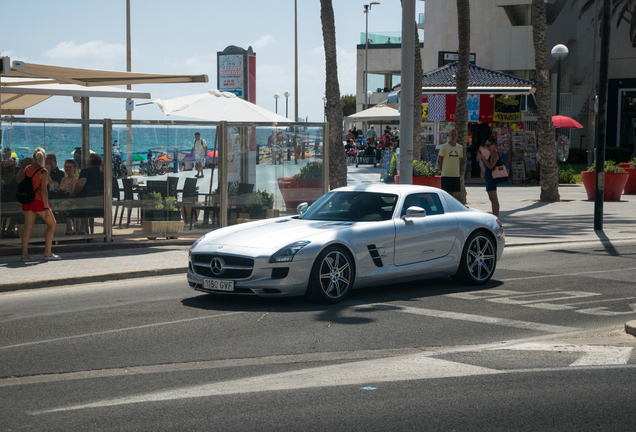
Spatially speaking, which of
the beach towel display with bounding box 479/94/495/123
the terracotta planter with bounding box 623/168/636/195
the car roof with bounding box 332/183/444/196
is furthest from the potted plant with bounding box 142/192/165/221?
the beach towel display with bounding box 479/94/495/123

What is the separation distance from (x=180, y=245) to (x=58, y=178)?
258cm

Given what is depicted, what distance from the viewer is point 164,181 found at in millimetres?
14711

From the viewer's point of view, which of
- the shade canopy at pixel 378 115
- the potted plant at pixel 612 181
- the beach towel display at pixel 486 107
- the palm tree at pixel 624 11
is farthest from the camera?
the palm tree at pixel 624 11

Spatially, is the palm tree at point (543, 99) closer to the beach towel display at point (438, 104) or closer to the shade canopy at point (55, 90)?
the beach towel display at point (438, 104)

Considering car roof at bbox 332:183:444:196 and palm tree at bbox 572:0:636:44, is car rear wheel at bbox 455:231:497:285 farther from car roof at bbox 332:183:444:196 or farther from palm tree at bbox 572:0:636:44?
palm tree at bbox 572:0:636:44

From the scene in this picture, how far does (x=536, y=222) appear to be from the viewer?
1859 centimetres

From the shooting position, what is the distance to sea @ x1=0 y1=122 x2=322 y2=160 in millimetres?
12852

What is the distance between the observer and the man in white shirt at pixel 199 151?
14.9m

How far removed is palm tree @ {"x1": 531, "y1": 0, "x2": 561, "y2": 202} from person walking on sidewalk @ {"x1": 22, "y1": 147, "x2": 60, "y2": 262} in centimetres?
1537

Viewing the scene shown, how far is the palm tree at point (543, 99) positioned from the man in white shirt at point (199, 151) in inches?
469

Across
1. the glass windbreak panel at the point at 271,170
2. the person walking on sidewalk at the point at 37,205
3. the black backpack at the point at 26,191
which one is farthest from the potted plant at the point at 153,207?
the black backpack at the point at 26,191

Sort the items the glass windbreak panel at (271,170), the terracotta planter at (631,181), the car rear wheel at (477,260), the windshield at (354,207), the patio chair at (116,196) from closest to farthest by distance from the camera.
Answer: the windshield at (354,207)
the car rear wheel at (477,260)
the patio chair at (116,196)
the glass windbreak panel at (271,170)
the terracotta planter at (631,181)

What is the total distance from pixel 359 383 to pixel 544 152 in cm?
1872

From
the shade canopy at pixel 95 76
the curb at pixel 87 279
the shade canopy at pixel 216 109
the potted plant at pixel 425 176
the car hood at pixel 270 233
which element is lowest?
the curb at pixel 87 279
